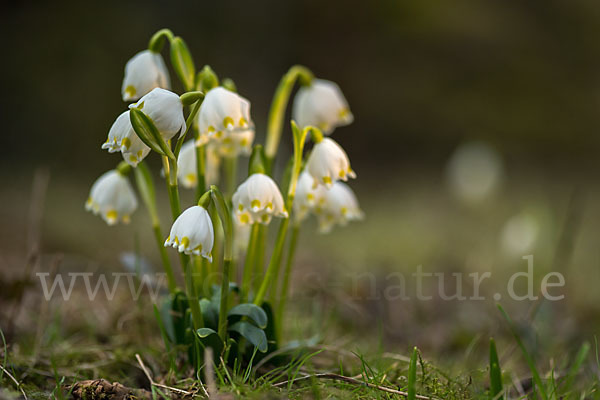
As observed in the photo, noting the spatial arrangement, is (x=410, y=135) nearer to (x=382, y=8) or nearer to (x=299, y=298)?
(x=382, y=8)

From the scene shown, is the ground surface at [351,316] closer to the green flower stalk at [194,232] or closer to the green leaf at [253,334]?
the green leaf at [253,334]

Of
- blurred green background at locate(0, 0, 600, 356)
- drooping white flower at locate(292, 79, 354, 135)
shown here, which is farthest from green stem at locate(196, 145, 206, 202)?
blurred green background at locate(0, 0, 600, 356)

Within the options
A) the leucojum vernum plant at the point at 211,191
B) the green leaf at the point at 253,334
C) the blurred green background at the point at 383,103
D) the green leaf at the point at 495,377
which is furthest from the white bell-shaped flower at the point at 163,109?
the blurred green background at the point at 383,103

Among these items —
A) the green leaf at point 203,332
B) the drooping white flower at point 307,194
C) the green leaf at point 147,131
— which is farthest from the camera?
the drooping white flower at point 307,194

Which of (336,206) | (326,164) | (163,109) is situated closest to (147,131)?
(163,109)

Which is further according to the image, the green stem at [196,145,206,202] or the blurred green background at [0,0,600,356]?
the blurred green background at [0,0,600,356]

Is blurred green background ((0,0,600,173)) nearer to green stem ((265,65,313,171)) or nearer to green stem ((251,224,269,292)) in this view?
green stem ((265,65,313,171))

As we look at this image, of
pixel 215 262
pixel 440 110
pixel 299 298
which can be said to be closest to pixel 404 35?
pixel 440 110
